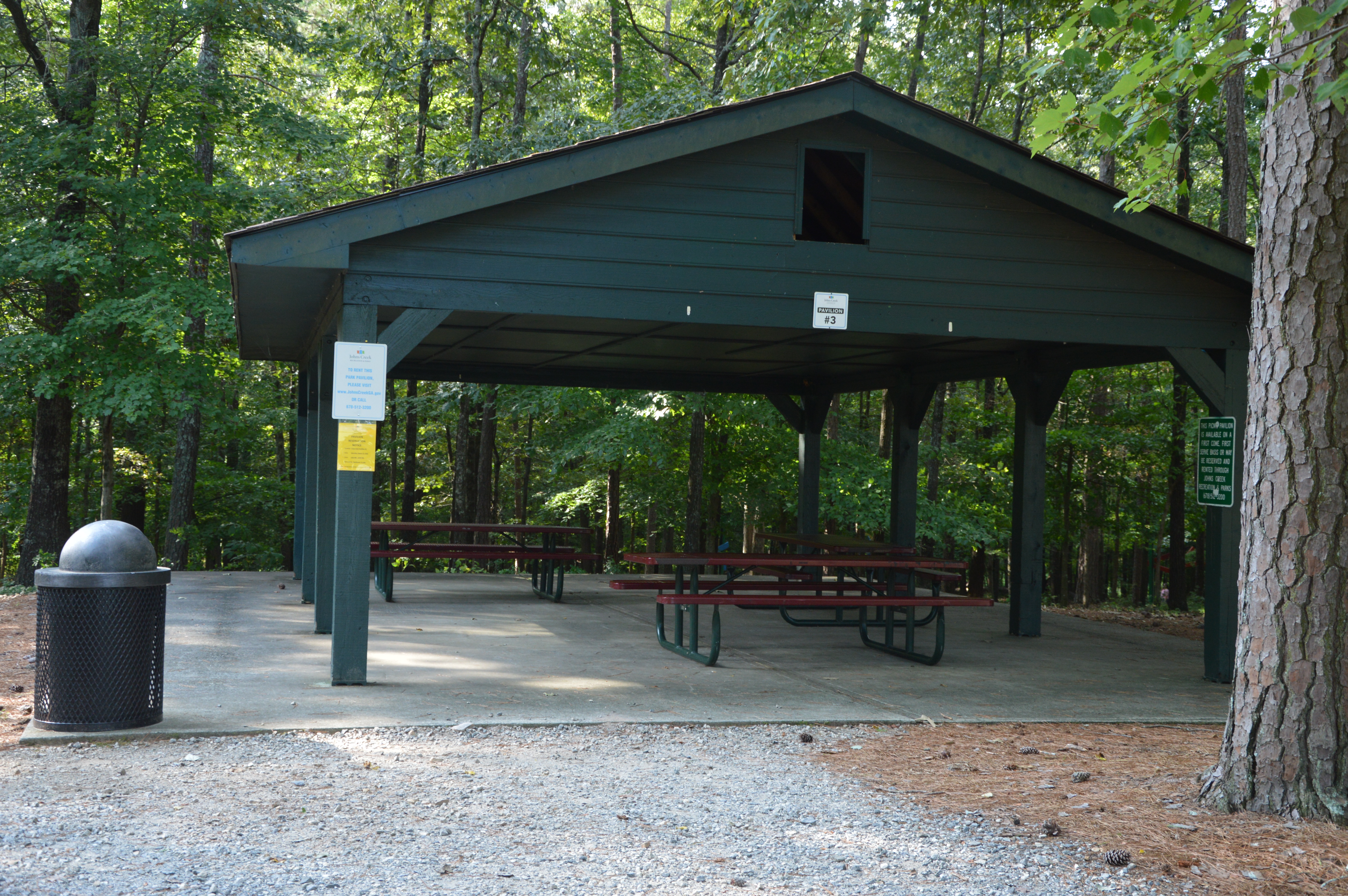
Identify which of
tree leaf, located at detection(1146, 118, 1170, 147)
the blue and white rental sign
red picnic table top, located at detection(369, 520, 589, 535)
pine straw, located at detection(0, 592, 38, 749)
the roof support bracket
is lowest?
pine straw, located at detection(0, 592, 38, 749)

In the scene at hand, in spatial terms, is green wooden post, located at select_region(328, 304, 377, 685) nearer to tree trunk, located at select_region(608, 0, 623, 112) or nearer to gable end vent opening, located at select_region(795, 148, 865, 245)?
gable end vent opening, located at select_region(795, 148, 865, 245)

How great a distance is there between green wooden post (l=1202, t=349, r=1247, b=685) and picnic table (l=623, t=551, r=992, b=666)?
1.64 meters

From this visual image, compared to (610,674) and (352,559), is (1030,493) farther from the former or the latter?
(352,559)

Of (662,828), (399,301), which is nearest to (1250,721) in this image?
(662,828)

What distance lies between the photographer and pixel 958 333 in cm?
736

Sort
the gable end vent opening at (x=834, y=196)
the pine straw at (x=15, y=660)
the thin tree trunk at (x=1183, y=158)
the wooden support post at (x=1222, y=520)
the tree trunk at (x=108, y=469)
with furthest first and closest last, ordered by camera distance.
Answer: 1. the tree trunk at (x=108, y=469)
2. the thin tree trunk at (x=1183, y=158)
3. the wooden support post at (x=1222, y=520)
4. the gable end vent opening at (x=834, y=196)
5. the pine straw at (x=15, y=660)

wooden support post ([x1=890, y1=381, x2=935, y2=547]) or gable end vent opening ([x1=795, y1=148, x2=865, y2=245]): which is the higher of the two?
gable end vent opening ([x1=795, y1=148, x2=865, y2=245])

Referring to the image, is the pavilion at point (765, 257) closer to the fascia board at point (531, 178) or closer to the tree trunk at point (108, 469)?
the fascia board at point (531, 178)

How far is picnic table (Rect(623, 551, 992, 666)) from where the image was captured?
771 centimetres

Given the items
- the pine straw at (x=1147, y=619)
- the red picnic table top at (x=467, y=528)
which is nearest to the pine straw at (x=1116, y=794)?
the pine straw at (x=1147, y=619)

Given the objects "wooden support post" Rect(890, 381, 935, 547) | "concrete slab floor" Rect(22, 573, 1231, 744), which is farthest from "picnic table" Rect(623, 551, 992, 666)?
"wooden support post" Rect(890, 381, 935, 547)

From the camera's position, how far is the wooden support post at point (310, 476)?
34.6 ft

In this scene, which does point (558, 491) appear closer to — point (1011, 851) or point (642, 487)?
point (642, 487)

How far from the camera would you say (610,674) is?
730cm
